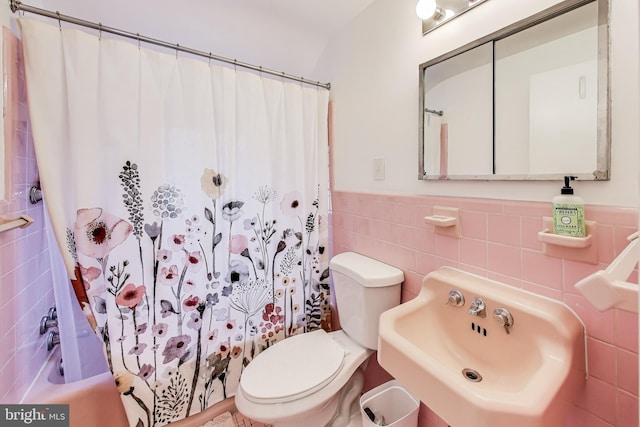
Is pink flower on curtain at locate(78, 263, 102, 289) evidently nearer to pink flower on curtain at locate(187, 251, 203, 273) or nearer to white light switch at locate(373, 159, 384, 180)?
pink flower on curtain at locate(187, 251, 203, 273)

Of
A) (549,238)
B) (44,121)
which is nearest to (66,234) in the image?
(44,121)

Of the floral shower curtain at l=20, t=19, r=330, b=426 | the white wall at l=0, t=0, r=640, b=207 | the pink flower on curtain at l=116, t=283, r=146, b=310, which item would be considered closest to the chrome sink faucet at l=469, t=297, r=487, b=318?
the white wall at l=0, t=0, r=640, b=207

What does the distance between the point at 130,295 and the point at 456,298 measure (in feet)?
4.37

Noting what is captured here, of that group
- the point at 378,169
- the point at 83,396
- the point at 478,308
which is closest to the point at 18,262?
the point at 83,396

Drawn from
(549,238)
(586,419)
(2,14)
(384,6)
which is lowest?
(586,419)

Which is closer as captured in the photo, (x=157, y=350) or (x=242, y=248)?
(x=157, y=350)

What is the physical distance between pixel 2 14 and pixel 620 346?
7.00 ft

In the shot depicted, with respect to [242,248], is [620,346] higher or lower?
lower

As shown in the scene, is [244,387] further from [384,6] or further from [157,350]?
[384,6]

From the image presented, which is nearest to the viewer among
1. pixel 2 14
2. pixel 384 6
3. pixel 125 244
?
pixel 2 14

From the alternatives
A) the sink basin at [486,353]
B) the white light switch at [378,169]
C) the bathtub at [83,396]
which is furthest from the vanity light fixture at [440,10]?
the bathtub at [83,396]

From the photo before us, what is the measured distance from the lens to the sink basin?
577mm

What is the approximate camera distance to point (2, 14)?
0.92m

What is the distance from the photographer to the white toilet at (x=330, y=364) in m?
1.05
